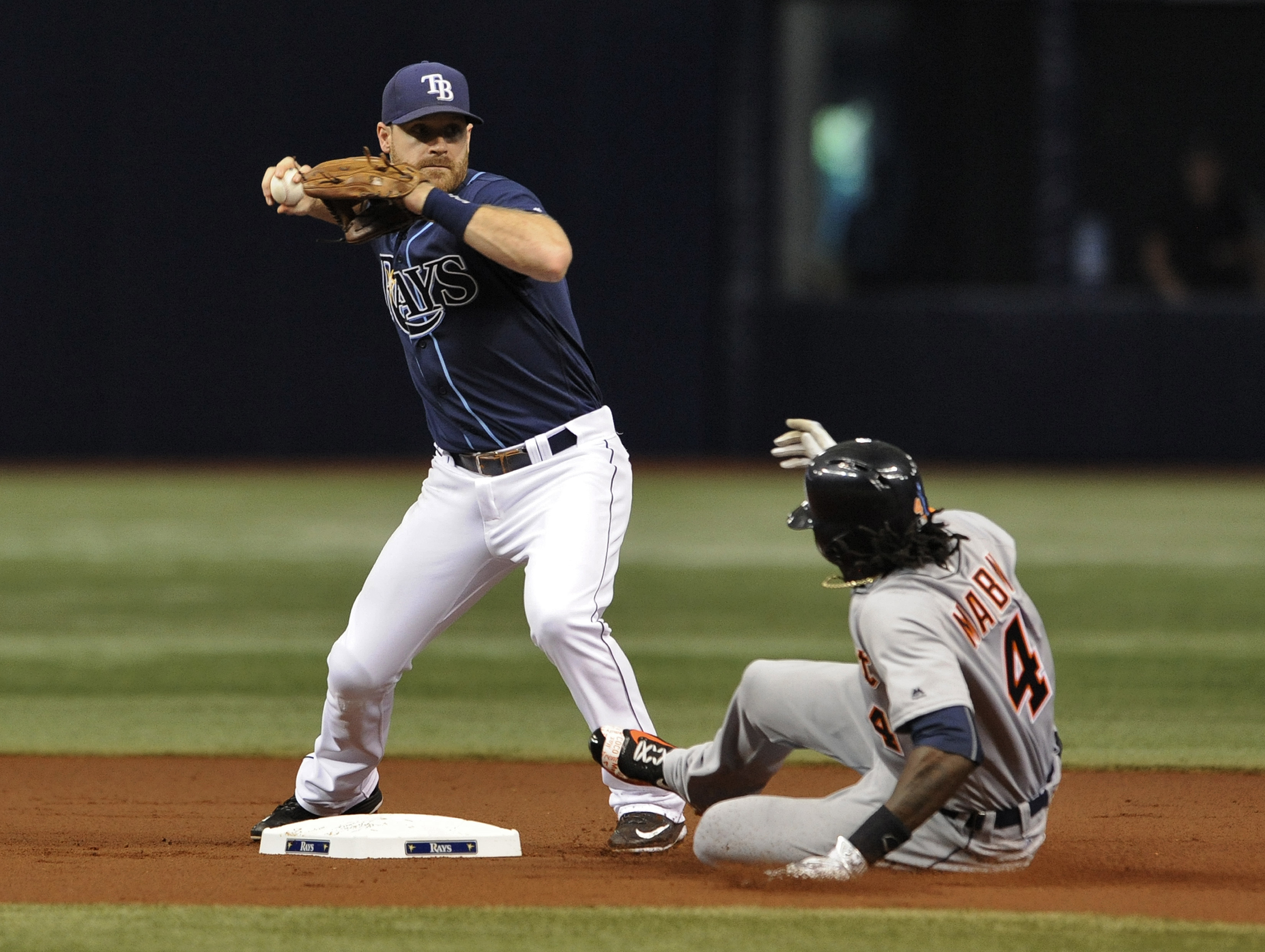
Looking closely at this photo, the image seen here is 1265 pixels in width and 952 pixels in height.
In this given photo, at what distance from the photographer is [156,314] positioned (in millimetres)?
17547

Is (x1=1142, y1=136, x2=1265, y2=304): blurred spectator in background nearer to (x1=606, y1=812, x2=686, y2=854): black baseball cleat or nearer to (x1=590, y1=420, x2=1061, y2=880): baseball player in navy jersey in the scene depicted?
(x1=606, y1=812, x2=686, y2=854): black baseball cleat

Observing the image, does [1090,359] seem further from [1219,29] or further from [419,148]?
[419,148]

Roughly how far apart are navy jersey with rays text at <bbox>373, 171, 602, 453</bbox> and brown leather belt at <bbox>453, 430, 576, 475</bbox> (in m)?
0.02

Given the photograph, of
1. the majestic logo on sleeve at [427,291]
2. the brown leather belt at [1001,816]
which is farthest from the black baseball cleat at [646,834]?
the majestic logo on sleeve at [427,291]

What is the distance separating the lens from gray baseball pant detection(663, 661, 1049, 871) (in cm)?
404

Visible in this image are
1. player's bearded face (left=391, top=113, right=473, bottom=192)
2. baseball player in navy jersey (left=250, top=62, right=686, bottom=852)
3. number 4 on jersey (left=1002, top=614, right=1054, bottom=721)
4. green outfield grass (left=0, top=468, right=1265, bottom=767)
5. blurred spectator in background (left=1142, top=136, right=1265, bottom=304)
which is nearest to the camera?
number 4 on jersey (left=1002, top=614, right=1054, bottom=721)

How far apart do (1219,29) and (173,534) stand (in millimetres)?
11692

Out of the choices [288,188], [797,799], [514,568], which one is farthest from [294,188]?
[797,799]

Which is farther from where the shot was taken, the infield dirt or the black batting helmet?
the infield dirt

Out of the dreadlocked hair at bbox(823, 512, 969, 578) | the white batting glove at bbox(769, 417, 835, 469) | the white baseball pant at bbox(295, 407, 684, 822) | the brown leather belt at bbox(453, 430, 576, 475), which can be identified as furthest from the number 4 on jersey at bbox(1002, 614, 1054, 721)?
the brown leather belt at bbox(453, 430, 576, 475)

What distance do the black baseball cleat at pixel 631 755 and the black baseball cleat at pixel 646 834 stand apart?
1.10 feet

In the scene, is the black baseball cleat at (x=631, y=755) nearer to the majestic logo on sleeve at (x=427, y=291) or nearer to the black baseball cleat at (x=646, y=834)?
the black baseball cleat at (x=646, y=834)

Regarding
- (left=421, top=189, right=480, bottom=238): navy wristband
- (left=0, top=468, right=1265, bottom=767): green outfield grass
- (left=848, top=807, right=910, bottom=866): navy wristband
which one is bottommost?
(left=0, top=468, right=1265, bottom=767): green outfield grass

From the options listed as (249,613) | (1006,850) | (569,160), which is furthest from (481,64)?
(1006,850)
